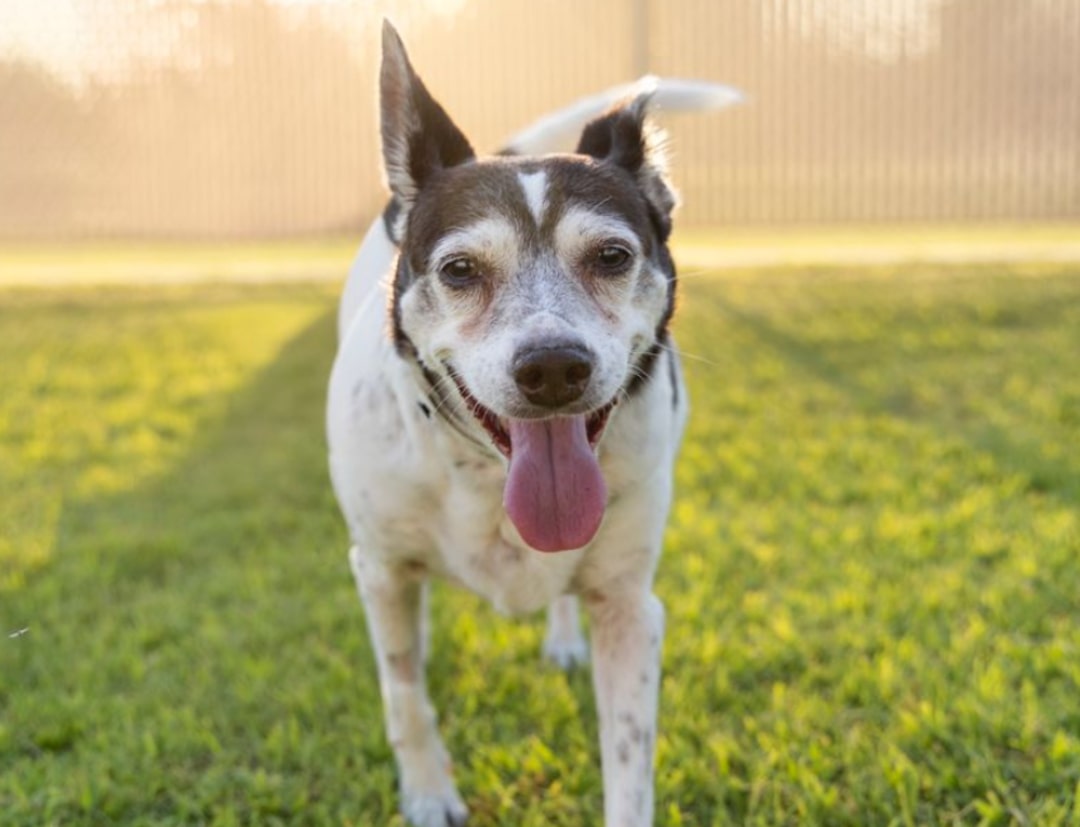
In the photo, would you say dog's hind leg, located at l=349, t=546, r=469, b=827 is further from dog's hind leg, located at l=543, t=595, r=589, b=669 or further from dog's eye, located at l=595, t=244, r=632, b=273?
dog's eye, located at l=595, t=244, r=632, b=273

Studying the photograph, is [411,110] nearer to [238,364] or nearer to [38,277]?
[238,364]

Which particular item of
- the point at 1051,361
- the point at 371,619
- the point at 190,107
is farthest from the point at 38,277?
the point at 371,619

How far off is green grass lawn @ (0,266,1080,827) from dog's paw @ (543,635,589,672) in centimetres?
7

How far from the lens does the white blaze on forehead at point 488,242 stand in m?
2.68

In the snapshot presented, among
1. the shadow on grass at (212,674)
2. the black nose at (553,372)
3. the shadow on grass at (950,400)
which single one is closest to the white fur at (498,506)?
the black nose at (553,372)

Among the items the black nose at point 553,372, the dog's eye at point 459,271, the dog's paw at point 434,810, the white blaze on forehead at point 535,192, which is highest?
the white blaze on forehead at point 535,192

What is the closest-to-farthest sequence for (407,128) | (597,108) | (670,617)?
(407,128)
(670,617)
(597,108)

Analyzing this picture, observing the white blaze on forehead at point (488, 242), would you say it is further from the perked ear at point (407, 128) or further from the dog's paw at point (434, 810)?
the dog's paw at point (434, 810)

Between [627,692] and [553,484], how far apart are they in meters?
0.60

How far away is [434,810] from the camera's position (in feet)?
10.2

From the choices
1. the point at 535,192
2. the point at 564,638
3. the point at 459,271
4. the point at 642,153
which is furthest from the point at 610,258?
the point at 564,638

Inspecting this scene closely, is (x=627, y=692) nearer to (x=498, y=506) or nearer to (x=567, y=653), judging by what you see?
(x=498, y=506)

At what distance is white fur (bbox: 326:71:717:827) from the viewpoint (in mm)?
2688

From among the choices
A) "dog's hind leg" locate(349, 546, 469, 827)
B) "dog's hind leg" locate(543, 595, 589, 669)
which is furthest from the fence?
"dog's hind leg" locate(349, 546, 469, 827)
